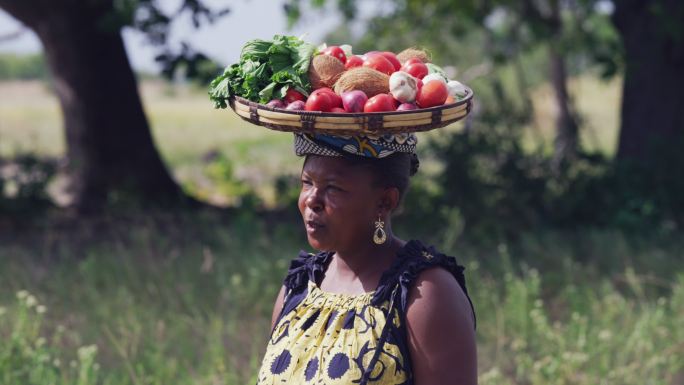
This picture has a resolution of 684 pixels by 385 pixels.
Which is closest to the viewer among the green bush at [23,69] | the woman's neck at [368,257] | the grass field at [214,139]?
the woman's neck at [368,257]

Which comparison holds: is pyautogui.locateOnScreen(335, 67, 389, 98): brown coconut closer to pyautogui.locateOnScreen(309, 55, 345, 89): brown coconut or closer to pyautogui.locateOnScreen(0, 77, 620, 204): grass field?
pyautogui.locateOnScreen(309, 55, 345, 89): brown coconut

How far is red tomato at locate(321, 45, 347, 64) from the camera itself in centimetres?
280

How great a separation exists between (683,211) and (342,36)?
49.5 feet

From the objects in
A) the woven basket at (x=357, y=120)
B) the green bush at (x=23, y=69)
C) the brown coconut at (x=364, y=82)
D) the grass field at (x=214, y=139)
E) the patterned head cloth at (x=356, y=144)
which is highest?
the brown coconut at (x=364, y=82)

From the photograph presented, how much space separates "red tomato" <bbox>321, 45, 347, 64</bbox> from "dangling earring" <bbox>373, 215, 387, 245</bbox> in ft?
1.55

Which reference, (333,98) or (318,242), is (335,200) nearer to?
(318,242)

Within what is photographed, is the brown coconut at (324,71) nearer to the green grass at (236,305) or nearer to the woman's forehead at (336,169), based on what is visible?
the woman's forehead at (336,169)

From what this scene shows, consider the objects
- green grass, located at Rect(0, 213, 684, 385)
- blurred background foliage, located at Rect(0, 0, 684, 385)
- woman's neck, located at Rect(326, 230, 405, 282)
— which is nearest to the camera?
woman's neck, located at Rect(326, 230, 405, 282)

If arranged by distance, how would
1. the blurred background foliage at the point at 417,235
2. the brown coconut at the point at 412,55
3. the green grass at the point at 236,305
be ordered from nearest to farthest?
the brown coconut at the point at 412,55, the green grass at the point at 236,305, the blurred background foliage at the point at 417,235

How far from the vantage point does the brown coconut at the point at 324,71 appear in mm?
2709

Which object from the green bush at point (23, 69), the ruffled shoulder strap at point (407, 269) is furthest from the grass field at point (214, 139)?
the green bush at point (23, 69)

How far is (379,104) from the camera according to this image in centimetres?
250

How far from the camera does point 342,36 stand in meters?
22.8

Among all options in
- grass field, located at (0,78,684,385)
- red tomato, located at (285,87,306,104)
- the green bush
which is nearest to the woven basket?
red tomato, located at (285,87,306,104)
